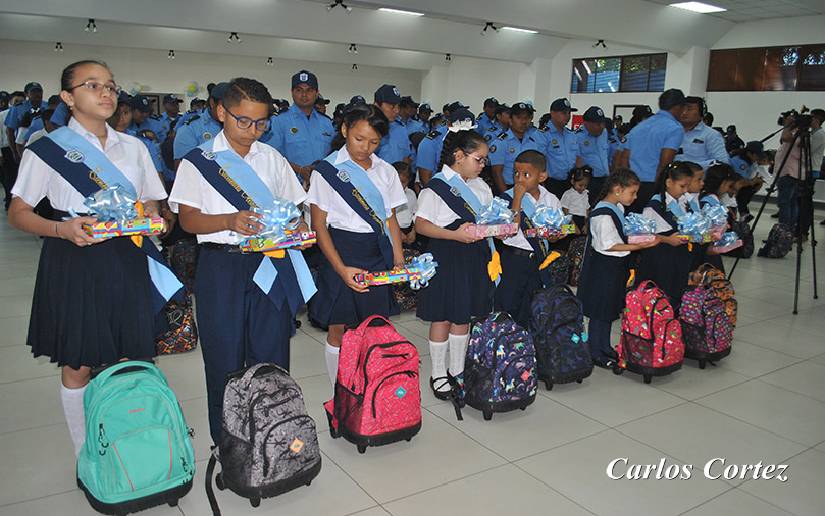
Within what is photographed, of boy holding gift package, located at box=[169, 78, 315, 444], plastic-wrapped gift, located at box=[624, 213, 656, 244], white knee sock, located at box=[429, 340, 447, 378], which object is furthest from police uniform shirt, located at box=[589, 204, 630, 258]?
boy holding gift package, located at box=[169, 78, 315, 444]

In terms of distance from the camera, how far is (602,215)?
11.8 ft

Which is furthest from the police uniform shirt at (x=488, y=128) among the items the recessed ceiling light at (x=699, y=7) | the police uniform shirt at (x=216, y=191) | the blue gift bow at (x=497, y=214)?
the recessed ceiling light at (x=699, y=7)

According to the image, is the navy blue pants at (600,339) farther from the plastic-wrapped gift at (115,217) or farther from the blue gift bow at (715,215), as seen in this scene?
the plastic-wrapped gift at (115,217)

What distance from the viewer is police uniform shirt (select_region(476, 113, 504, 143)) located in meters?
6.74

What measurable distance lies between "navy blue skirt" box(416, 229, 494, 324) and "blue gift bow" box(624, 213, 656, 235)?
99 centimetres

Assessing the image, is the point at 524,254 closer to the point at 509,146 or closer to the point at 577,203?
the point at 577,203

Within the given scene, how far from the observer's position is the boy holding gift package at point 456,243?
120 inches

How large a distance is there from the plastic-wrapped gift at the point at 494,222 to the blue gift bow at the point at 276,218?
1.01 metres

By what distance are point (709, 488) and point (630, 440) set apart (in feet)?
1.45

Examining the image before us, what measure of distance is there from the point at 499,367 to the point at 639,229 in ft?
4.09

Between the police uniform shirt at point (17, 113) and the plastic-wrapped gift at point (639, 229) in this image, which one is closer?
the plastic-wrapped gift at point (639, 229)

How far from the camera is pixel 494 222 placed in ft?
9.87

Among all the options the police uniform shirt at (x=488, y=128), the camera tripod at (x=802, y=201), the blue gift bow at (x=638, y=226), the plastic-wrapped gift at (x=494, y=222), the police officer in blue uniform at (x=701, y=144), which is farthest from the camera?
the police uniform shirt at (x=488, y=128)

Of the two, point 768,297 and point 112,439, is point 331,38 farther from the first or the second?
point 112,439
